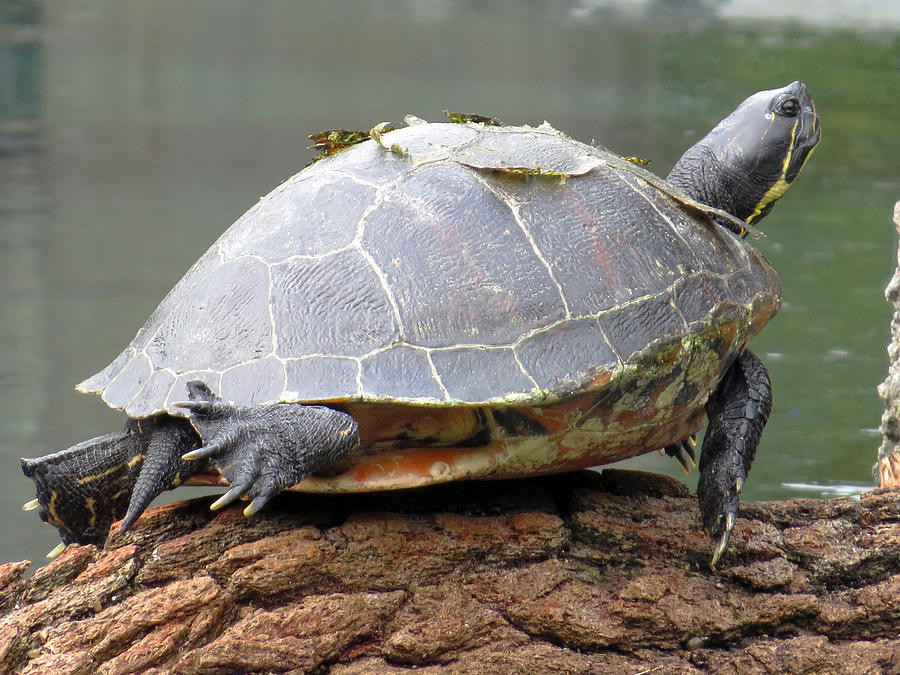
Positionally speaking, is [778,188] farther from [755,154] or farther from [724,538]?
[724,538]

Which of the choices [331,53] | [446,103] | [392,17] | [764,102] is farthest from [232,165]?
[392,17]

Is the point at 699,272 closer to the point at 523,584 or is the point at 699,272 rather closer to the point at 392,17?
the point at 523,584

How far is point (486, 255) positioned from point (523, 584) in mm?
790

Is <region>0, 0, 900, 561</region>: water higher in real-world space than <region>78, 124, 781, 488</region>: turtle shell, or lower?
lower

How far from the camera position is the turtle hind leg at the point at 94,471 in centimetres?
228

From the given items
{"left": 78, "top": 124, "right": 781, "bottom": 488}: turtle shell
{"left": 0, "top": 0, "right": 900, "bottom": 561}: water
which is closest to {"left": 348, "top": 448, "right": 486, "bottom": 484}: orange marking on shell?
{"left": 78, "top": 124, "right": 781, "bottom": 488}: turtle shell

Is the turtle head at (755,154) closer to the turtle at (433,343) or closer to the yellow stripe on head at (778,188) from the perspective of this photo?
the yellow stripe on head at (778,188)

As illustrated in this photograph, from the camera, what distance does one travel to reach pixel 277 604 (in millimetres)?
2271


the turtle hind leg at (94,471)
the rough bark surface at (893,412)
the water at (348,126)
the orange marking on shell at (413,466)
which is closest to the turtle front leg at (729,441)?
the orange marking on shell at (413,466)

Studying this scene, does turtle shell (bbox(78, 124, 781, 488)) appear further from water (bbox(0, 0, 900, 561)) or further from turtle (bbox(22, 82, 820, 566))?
water (bbox(0, 0, 900, 561))

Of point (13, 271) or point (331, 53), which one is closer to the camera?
point (13, 271)

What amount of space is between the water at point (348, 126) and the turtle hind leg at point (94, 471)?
161 centimetres

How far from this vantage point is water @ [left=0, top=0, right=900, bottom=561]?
535cm

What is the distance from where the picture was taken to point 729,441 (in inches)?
101
